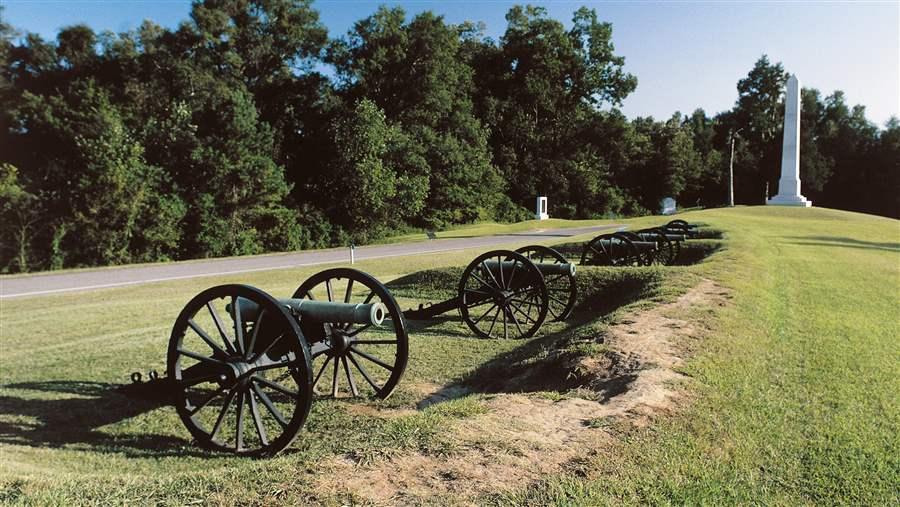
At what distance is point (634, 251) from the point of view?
12.3m

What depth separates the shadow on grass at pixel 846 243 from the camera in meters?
18.4

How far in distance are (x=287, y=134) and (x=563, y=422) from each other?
30419 mm

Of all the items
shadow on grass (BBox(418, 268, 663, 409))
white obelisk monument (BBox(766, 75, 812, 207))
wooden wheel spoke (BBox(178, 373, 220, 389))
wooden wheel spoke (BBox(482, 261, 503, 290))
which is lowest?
shadow on grass (BBox(418, 268, 663, 409))

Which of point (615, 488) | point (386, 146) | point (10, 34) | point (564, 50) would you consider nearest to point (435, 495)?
point (615, 488)

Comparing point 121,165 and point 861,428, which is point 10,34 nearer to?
point 121,165

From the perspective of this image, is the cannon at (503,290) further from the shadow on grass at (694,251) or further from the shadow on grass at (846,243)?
the shadow on grass at (846,243)

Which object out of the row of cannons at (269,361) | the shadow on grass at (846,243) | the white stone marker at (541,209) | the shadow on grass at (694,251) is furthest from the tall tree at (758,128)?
the row of cannons at (269,361)

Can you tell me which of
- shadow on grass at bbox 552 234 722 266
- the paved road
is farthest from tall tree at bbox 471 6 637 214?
shadow on grass at bbox 552 234 722 266

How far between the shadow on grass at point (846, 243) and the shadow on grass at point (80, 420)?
1855cm

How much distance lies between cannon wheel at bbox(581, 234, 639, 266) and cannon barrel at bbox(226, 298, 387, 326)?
8734 mm

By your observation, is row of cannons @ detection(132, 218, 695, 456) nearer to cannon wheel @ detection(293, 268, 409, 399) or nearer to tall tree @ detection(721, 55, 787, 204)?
cannon wheel @ detection(293, 268, 409, 399)

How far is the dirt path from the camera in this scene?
2969 mm

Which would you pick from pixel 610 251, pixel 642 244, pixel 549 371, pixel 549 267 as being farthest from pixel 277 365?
pixel 642 244

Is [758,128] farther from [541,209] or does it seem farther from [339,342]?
[339,342]
